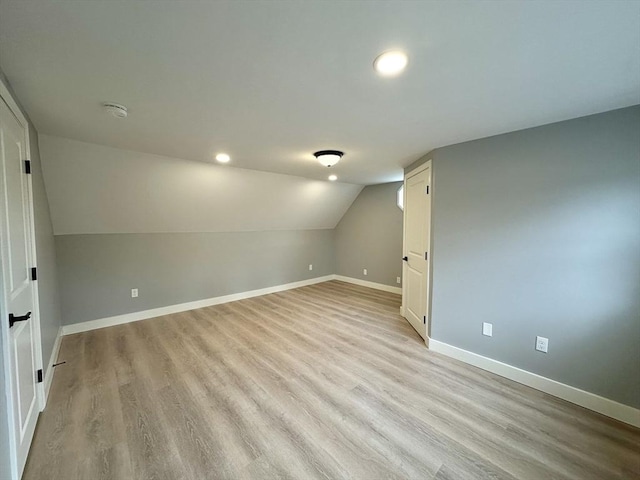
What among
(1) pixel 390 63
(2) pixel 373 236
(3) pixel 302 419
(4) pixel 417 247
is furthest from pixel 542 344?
(2) pixel 373 236

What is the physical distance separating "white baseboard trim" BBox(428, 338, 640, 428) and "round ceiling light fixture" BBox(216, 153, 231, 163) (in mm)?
3256

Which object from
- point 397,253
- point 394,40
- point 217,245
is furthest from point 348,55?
point 397,253

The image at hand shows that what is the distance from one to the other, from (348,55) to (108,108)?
1690 mm

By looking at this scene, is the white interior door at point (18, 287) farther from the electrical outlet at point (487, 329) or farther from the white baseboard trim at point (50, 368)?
the electrical outlet at point (487, 329)

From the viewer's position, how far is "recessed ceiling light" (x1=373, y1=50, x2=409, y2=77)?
1206mm

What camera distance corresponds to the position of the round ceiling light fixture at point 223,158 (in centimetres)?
292

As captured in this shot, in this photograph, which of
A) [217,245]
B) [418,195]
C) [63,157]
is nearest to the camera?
[63,157]

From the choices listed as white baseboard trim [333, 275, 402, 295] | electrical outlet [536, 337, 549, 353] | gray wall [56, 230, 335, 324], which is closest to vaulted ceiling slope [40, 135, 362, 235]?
gray wall [56, 230, 335, 324]

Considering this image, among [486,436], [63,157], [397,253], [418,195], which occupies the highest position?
[63,157]

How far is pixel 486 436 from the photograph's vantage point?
5.57 ft

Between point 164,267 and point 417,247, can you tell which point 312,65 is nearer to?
point 417,247

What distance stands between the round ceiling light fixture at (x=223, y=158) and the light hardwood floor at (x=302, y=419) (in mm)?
2252

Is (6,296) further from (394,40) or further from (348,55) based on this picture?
(394,40)

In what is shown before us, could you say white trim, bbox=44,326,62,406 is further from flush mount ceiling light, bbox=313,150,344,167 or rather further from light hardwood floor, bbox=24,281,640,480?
flush mount ceiling light, bbox=313,150,344,167
